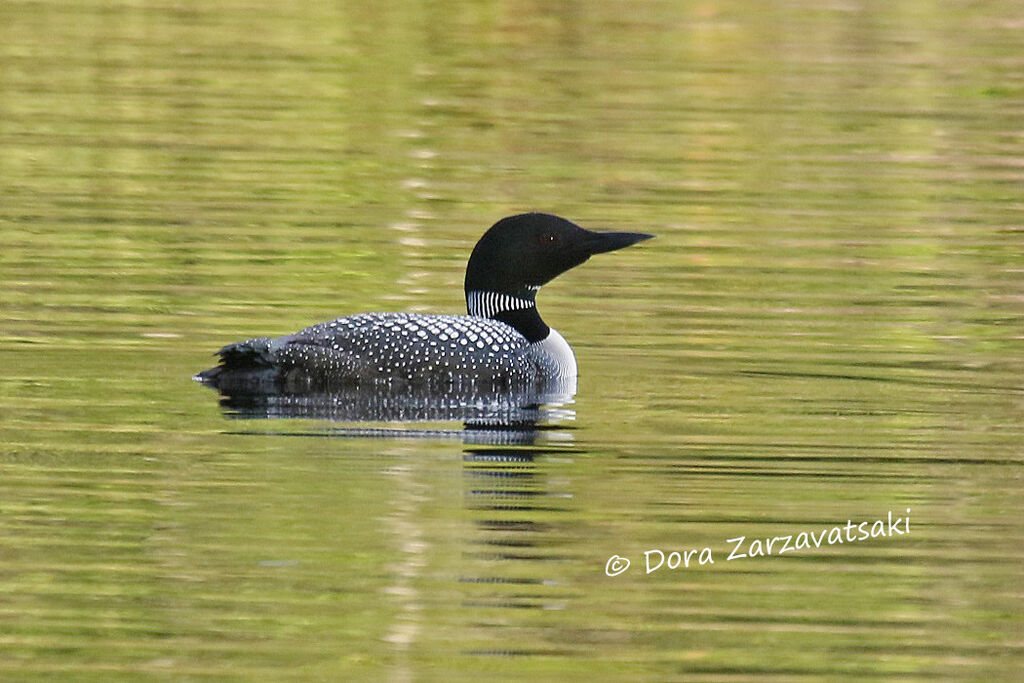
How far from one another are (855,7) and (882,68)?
3.41 metres

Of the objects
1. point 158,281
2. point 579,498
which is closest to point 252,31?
point 158,281

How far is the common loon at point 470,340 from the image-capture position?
8.34 meters

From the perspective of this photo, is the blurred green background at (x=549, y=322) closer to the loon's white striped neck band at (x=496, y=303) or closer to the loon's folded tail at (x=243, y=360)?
the loon's folded tail at (x=243, y=360)

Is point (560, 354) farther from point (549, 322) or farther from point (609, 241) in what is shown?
point (549, 322)

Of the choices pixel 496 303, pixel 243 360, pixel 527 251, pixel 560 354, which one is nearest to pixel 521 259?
pixel 527 251

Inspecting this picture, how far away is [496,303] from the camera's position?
930 centimetres

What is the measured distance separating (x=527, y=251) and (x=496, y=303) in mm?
232

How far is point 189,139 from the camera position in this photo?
1445 centimetres

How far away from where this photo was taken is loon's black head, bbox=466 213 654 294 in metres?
9.27

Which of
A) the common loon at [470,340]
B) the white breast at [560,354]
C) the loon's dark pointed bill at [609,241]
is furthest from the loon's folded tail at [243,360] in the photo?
the loon's dark pointed bill at [609,241]

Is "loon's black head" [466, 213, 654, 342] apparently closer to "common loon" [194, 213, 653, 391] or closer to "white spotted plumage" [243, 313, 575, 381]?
"common loon" [194, 213, 653, 391]

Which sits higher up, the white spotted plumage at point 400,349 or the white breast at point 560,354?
the white spotted plumage at point 400,349

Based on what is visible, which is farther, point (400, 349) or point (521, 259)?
point (521, 259)

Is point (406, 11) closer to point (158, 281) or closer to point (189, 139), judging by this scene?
point (189, 139)
